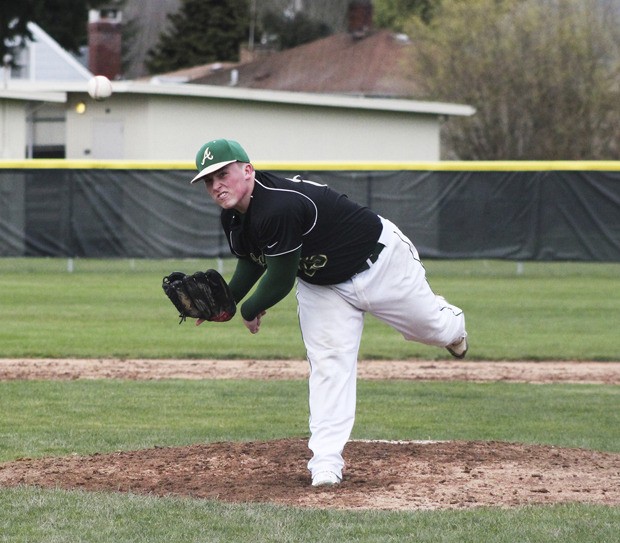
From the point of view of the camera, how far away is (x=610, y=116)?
34219mm

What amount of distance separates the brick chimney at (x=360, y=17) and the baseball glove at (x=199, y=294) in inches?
1641

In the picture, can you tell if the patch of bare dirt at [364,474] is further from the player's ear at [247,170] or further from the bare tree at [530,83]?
the bare tree at [530,83]

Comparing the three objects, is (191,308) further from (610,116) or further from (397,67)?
(397,67)

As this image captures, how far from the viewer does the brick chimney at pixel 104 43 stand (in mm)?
32125

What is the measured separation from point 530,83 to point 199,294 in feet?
96.5

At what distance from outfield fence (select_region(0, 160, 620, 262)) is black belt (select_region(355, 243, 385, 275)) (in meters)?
14.1

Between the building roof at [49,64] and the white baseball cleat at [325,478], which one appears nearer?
the white baseball cleat at [325,478]

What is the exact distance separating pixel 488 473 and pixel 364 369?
17.2ft

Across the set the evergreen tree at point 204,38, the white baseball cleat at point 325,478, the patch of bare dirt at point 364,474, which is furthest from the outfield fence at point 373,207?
the evergreen tree at point 204,38

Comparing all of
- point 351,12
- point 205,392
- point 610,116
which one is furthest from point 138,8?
point 205,392

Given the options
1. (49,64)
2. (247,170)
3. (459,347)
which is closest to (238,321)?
(459,347)

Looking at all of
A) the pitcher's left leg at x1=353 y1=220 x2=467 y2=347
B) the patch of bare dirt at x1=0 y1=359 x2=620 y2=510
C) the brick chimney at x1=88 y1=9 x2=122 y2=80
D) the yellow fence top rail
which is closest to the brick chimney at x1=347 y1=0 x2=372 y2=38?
the brick chimney at x1=88 y1=9 x2=122 y2=80

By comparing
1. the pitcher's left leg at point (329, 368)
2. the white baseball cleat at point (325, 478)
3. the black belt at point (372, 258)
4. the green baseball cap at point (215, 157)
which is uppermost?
the green baseball cap at point (215, 157)

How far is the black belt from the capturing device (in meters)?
5.99
